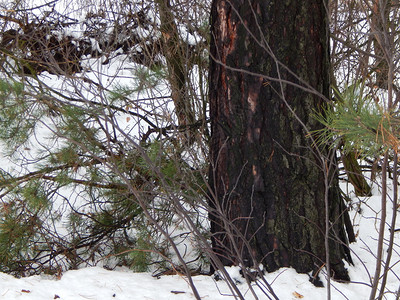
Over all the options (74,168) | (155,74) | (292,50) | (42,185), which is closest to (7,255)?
(42,185)

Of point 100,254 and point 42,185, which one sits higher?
point 42,185

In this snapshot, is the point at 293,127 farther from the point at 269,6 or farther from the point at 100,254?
the point at 100,254

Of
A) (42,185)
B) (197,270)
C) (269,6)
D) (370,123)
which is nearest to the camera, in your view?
(370,123)

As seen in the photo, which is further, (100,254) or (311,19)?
(100,254)

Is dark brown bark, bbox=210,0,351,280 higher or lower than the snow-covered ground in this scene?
higher

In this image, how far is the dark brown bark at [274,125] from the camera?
212cm

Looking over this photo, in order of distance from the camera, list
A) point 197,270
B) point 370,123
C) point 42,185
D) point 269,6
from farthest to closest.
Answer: point 42,185, point 197,270, point 269,6, point 370,123

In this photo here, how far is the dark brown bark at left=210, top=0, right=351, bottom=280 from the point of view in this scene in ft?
6.97

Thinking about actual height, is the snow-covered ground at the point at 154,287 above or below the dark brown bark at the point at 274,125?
below

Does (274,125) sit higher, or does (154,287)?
(274,125)

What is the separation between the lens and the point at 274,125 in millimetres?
2164

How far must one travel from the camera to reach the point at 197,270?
8.79 ft

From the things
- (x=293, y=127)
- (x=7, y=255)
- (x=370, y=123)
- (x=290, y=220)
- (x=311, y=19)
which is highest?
(x=311, y=19)

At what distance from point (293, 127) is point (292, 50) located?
0.34m
